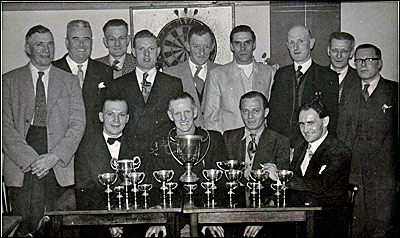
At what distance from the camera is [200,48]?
362cm

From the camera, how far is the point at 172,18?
11.6 feet

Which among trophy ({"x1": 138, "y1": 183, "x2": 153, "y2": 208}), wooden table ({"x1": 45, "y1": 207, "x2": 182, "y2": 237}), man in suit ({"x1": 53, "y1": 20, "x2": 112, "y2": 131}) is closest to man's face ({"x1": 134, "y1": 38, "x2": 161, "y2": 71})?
man in suit ({"x1": 53, "y1": 20, "x2": 112, "y2": 131})

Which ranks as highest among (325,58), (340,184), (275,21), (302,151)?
(275,21)

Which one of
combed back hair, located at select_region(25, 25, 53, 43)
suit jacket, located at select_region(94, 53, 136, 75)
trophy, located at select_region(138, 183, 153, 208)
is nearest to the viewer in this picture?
trophy, located at select_region(138, 183, 153, 208)

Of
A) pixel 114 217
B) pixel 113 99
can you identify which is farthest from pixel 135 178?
pixel 113 99

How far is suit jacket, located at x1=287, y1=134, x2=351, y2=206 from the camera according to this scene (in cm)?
356

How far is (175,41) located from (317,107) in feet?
3.43

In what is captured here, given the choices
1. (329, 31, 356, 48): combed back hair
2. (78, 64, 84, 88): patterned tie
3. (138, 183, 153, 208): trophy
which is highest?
(329, 31, 356, 48): combed back hair

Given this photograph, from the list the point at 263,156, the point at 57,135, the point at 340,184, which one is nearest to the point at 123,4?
the point at 57,135

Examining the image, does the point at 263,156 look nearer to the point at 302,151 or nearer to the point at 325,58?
the point at 302,151

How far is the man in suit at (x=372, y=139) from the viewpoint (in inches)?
140

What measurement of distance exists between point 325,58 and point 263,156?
778mm

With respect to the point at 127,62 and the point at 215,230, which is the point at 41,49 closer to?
the point at 127,62

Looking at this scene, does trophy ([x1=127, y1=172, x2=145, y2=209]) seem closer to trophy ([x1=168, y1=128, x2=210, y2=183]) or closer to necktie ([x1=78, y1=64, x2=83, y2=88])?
trophy ([x1=168, y1=128, x2=210, y2=183])
